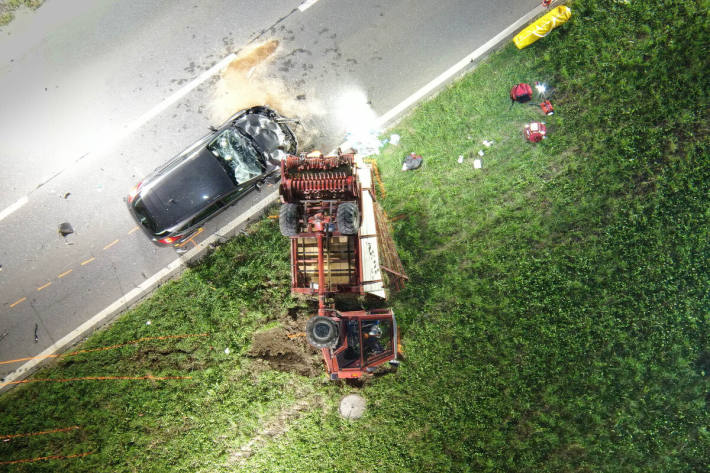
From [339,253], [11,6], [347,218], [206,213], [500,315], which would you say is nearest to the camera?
[347,218]

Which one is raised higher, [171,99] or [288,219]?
[171,99]

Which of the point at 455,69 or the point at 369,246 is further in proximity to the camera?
the point at 455,69

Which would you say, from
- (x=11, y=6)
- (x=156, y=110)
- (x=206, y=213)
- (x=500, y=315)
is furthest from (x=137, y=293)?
(x=500, y=315)

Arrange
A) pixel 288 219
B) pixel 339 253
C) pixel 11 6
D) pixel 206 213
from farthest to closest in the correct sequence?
pixel 11 6, pixel 206 213, pixel 339 253, pixel 288 219

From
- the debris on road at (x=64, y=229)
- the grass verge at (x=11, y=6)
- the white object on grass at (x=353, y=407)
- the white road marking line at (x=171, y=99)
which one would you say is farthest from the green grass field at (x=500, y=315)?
the grass verge at (x=11, y=6)

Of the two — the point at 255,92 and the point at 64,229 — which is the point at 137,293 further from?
the point at 255,92

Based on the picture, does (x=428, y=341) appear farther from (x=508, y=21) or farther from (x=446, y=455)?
(x=508, y=21)
